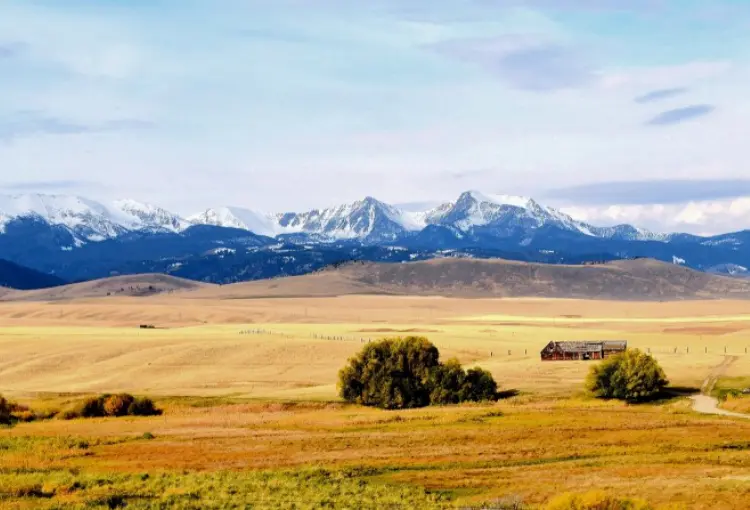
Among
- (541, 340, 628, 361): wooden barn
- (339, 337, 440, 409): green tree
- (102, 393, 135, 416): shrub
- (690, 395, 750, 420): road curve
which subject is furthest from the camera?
(541, 340, 628, 361): wooden barn

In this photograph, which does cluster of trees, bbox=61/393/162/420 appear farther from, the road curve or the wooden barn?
the wooden barn

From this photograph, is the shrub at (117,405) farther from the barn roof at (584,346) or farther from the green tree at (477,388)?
the barn roof at (584,346)

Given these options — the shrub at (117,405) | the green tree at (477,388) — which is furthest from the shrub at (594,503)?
the green tree at (477,388)

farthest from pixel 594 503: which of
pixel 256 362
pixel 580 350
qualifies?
pixel 256 362

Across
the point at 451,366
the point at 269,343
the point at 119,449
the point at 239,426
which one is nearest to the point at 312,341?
the point at 269,343

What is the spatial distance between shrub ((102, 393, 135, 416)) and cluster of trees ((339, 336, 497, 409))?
21356 millimetres

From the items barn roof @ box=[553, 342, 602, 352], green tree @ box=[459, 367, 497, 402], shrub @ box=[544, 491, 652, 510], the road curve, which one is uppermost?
barn roof @ box=[553, 342, 602, 352]

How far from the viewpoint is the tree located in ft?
307

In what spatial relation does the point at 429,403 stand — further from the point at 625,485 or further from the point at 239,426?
the point at 625,485

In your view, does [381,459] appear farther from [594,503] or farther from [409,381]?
[409,381]

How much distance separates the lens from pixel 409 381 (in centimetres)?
9538

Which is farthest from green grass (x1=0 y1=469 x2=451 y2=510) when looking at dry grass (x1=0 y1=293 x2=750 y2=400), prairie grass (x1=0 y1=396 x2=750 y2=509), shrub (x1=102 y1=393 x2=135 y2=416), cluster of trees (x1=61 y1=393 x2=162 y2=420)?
dry grass (x1=0 y1=293 x2=750 y2=400)

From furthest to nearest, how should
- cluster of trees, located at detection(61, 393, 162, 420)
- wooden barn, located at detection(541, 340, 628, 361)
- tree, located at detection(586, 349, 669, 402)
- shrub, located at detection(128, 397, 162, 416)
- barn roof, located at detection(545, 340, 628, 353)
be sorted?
barn roof, located at detection(545, 340, 628, 353)
wooden barn, located at detection(541, 340, 628, 361)
tree, located at detection(586, 349, 669, 402)
shrub, located at detection(128, 397, 162, 416)
cluster of trees, located at detection(61, 393, 162, 420)

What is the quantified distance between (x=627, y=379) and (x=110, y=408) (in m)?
46.8
